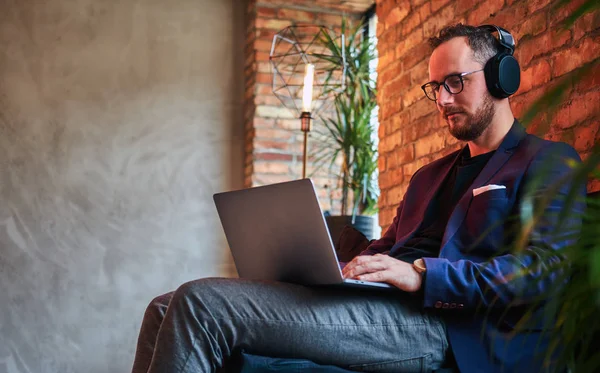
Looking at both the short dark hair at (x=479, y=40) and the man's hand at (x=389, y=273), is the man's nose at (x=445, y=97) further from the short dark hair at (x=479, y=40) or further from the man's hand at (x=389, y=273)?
the man's hand at (x=389, y=273)

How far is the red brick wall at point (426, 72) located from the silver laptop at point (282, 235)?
0.58 metres

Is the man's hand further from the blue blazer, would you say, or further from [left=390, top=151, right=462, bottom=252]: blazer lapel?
[left=390, top=151, right=462, bottom=252]: blazer lapel

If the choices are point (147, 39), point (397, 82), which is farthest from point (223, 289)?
point (147, 39)

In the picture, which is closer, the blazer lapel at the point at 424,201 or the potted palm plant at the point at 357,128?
the blazer lapel at the point at 424,201

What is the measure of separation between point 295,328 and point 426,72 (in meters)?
1.73

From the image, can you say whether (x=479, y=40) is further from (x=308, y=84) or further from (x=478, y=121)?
(x=308, y=84)

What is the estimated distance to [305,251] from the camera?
1779 millimetres

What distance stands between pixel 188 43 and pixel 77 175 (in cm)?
117

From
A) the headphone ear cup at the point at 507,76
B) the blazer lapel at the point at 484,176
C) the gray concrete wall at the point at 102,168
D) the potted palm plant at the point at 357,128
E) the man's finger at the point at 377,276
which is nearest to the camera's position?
the man's finger at the point at 377,276

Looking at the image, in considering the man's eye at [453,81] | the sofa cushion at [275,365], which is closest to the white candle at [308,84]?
the man's eye at [453,81]

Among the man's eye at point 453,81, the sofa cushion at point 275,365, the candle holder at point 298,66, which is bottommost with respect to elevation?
the sofa cushion at point 275,365

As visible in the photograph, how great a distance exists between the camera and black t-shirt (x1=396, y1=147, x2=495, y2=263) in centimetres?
216

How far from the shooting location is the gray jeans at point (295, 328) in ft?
5.38

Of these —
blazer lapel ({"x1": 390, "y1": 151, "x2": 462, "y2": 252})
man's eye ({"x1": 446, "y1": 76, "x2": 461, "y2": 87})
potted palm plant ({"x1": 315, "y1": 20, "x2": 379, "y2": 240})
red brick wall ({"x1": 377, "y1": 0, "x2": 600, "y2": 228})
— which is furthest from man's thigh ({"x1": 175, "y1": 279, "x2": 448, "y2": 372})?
potted palm plant ({"x1": 315, "y1": 20, "x2": 379, "y2": 240})
